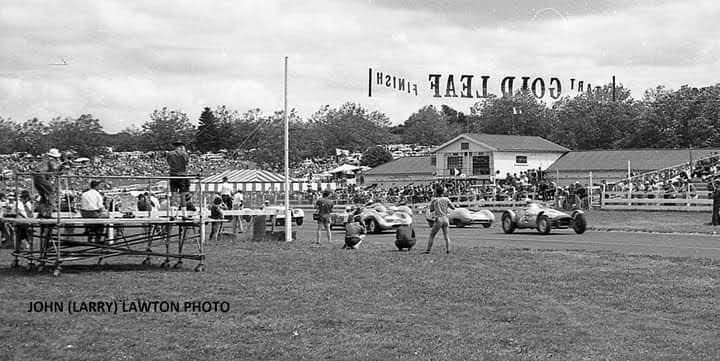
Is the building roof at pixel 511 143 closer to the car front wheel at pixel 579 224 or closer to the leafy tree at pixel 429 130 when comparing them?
the car front wheel at pixel 579 224

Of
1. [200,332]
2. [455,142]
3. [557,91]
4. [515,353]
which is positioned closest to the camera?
[515,353]

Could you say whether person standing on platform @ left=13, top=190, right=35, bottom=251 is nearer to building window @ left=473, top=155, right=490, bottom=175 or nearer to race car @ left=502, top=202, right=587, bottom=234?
race car @ left=502, top=202, right=587, bottom=234

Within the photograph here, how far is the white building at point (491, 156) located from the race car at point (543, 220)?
40.8 m

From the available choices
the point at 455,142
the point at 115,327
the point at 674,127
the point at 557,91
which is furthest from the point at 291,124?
the point at 115,327

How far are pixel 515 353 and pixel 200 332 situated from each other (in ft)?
13.5

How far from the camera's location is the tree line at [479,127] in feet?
241

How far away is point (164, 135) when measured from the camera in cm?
7200

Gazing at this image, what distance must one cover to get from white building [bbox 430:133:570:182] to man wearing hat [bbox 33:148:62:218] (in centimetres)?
5821

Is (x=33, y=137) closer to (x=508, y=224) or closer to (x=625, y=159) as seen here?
(x=508, y=224)

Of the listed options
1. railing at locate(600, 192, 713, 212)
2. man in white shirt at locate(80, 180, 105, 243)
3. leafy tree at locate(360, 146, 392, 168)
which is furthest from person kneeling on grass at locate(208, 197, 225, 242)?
leafy tree at locate(360, 146, 392, 168)

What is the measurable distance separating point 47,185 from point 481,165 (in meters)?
61.5

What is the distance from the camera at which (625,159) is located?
72.2 meters

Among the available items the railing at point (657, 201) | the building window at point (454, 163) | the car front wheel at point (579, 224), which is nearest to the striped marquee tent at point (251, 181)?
the car front wheel at point (579, 224)

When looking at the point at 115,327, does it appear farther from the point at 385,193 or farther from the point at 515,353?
the point at 385,193
